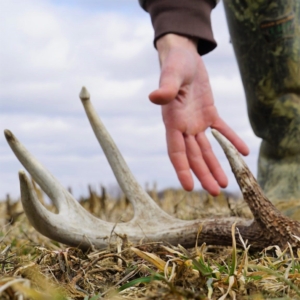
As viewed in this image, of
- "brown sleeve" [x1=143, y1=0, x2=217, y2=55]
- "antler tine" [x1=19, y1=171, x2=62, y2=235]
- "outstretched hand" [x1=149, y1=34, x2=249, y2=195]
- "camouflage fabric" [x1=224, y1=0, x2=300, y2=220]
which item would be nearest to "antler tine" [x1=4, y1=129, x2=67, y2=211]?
"antler tine" [x1=19, y1=171, x2=62, y2=235]

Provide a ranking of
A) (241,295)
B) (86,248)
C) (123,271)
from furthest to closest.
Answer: (86,248) → (123,271) → (241,295)

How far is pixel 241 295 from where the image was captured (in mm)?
1518

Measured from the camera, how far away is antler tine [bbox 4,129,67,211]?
99.5 inches

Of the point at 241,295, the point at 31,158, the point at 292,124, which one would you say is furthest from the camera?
the point at 292,124

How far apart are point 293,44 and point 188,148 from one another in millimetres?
1316

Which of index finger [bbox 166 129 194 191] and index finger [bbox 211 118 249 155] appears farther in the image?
index finger [bbox 211 118 249 155]

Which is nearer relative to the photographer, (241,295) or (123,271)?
(241,295)

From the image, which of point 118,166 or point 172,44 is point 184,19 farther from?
point 118,166

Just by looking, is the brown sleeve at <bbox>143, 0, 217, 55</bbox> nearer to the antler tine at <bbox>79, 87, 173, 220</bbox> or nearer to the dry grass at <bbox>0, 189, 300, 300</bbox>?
the antler tine at <bbox>79, 87, 173, 220</bbox>

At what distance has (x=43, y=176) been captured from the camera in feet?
8.39

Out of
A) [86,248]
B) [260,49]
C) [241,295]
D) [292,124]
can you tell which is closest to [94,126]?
[86,248]

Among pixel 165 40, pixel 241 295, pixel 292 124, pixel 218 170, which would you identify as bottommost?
pixel 241 295

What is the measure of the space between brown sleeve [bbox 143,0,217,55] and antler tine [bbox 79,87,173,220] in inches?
41.8

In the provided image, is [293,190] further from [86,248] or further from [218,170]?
[86,248]
